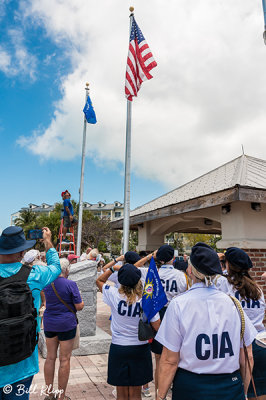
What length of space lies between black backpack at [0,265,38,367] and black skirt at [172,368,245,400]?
114 cm

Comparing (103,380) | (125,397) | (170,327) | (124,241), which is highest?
(124,241)

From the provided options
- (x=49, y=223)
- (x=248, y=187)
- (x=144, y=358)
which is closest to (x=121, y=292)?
(x=144, y=358)

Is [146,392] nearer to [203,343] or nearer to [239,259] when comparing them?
[239,259]

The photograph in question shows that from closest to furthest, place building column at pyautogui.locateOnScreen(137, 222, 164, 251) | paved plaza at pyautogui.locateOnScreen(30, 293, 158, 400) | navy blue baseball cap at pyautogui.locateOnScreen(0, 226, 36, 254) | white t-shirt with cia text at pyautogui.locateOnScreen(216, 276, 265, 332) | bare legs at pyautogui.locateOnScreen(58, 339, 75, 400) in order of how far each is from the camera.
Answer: navy blue baseball cap at pyautogui.locateOnScreen(0, 226, 36, 254), white t-shirt with cia text at pyautogui.locateOnScreen(216, 276, 265, 332), bare legs at pyautogui.locateOnScreen(58, 339, 75, 400), paved plaza at pyautogui.locateOnScreen(30, 293, 158, 400), building column at pyautogui.locateOnScreen(137, 222, 164, 251)

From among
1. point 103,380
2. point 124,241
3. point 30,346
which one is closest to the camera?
point 30,346

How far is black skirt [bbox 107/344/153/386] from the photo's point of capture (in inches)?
117

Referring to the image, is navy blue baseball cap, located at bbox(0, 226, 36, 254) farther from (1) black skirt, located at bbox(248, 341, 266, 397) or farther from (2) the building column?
(2) the building column

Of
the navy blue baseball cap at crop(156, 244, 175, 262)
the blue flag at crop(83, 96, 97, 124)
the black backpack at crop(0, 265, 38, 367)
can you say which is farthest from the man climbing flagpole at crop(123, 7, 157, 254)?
the blue flag at crop(83, 96, 97, 124)

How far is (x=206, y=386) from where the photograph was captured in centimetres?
185

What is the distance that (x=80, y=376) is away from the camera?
4566 millimetres

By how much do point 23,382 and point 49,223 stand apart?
128ft

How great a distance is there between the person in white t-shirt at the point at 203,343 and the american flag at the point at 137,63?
602cm

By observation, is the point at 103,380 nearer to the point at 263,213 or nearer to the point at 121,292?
the point at 121,292

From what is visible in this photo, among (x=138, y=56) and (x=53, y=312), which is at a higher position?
(x=138, y=56)
